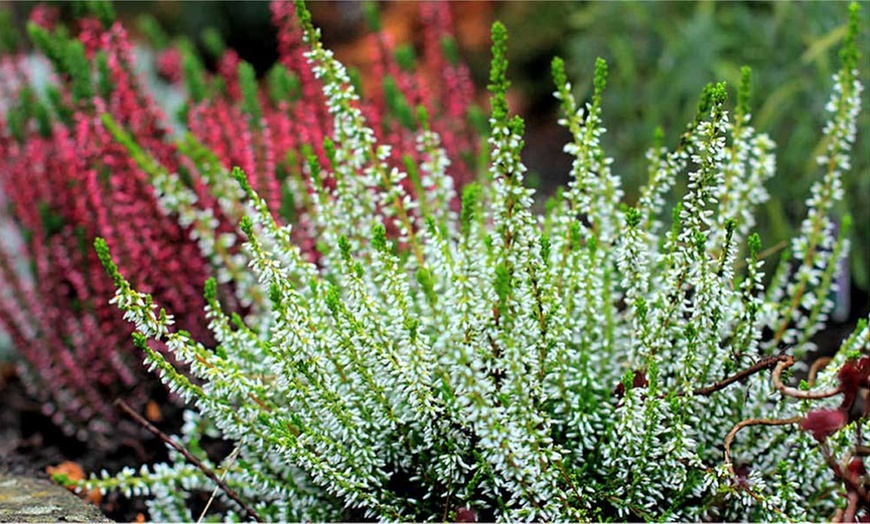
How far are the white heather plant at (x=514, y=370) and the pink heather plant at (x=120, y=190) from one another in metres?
0.58

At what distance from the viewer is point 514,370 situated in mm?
1579

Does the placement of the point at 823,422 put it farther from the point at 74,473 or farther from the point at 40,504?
the point at 74,473

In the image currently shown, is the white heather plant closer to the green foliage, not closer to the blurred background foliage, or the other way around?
the blurred background foliage

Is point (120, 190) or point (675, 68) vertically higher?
point (675, 68)

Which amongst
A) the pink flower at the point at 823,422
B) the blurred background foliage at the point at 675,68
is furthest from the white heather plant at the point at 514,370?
the blurred background foliage at the point at 675,68

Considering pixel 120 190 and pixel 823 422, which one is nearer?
pixel 823 422

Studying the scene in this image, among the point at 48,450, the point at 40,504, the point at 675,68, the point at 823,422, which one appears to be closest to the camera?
the point at 823,422

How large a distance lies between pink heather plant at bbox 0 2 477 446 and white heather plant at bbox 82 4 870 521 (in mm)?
579

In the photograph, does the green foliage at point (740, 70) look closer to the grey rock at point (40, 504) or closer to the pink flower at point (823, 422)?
the pink flower at point (823, 422)

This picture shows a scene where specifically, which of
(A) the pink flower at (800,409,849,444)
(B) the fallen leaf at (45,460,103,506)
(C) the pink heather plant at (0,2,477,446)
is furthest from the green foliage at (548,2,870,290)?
(B) the fallen leaf at (45,460,103,506)

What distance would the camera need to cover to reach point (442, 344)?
5.27 feet

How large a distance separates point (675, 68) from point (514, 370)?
275 centimetres

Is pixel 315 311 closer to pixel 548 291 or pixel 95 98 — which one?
pixel 548 291

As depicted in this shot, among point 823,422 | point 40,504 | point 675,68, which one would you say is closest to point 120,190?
point 40,504
